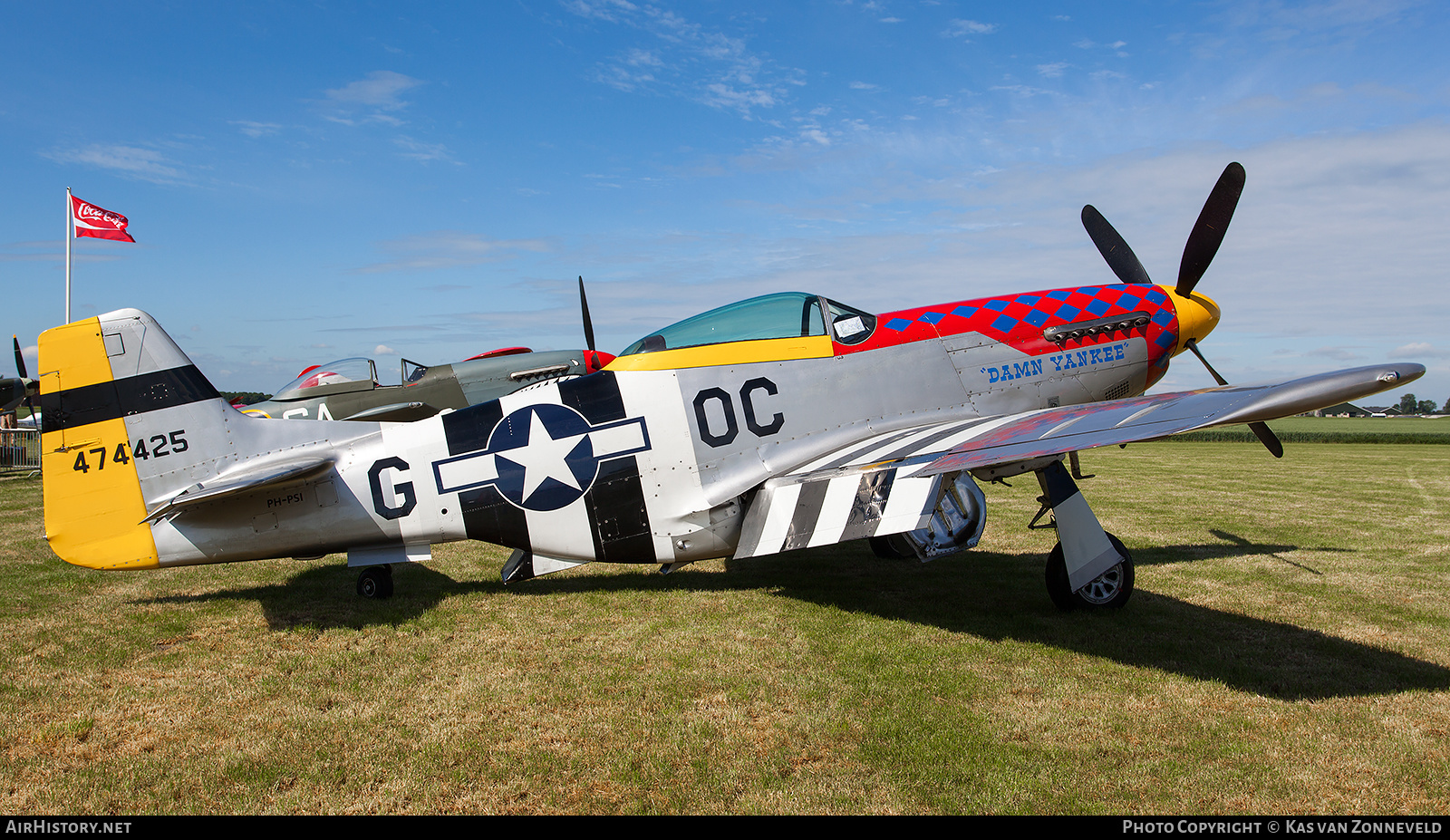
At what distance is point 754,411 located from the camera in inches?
239

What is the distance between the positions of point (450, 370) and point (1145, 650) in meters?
9.58

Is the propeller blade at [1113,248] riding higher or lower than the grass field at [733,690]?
higher

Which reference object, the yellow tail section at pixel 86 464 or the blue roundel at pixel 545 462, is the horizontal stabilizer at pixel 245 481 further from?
the blue roundel at pixel 545 462

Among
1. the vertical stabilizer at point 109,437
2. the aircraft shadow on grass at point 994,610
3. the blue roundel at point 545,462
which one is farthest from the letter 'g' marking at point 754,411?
the vertical stabilizer at point 109,437

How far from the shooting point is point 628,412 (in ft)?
19.7

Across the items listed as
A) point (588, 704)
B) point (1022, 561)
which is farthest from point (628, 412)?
point (1022, 561)

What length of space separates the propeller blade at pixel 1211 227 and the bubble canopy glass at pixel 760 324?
336 centimetres

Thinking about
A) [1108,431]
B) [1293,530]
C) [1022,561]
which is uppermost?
[1108,431]

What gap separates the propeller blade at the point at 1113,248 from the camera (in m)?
8.05

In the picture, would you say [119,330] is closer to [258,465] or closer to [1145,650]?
[258,465]

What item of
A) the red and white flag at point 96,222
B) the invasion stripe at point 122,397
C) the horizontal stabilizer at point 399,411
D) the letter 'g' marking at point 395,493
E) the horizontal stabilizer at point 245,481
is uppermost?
the red and white flag at point 96,222

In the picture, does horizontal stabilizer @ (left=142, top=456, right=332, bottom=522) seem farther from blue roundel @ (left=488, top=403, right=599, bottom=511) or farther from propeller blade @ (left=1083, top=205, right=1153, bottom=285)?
propeller blade @ (left=1083, top=205, right=1153, bottom=285)

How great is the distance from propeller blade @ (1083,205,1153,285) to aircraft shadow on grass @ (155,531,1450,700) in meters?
3.12
